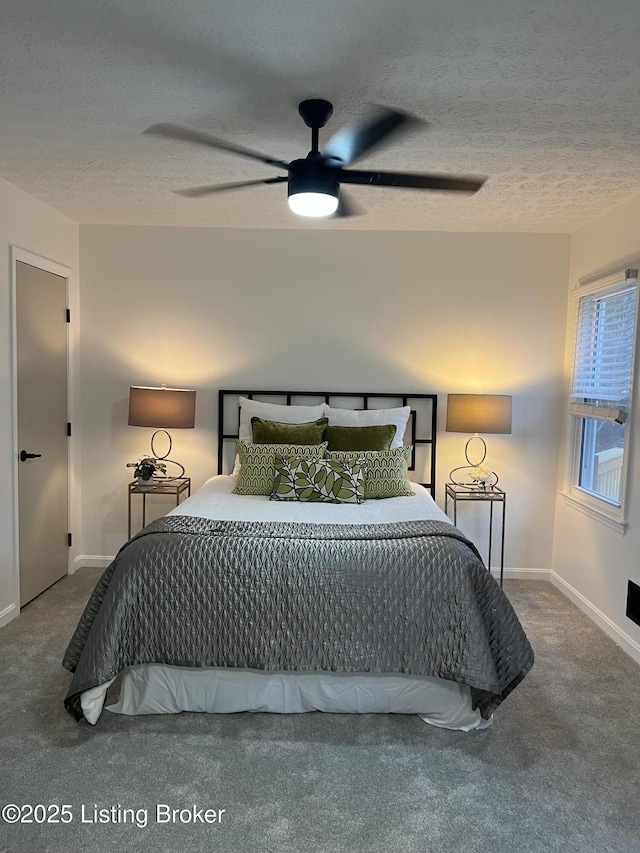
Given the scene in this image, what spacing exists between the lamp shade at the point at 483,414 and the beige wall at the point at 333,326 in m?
0.36

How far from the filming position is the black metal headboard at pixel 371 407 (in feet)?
14.9

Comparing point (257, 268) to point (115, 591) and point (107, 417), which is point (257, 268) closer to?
point (107, 417)

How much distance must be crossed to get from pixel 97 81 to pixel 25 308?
1.88 metres

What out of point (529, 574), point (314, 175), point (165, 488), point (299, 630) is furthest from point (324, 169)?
point (529, 574)

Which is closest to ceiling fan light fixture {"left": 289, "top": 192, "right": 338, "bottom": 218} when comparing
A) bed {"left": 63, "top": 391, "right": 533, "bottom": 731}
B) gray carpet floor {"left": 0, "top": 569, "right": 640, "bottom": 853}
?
bed {"left": 63, "top": 391, "right": 533, "bottom": 731}

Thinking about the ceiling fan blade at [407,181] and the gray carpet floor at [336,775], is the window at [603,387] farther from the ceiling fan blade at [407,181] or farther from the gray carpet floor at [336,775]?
the ceiling fan blade at [407,181]

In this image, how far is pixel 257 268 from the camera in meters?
4.51

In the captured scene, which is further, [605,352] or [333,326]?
[333,326]

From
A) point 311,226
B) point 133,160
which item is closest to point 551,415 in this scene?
point 311,226

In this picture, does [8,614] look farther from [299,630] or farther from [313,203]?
[313,203]

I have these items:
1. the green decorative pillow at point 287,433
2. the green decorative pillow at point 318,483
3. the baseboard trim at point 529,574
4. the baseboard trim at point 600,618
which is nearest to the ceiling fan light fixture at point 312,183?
the green decorative pillow at point 318,483

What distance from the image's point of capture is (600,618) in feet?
12.2

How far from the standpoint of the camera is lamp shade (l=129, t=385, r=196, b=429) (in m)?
4.17

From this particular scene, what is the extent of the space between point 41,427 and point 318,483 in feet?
6.30
